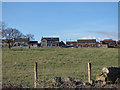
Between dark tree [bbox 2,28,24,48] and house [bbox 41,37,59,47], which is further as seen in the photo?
house [bbox 41,37,59,47]

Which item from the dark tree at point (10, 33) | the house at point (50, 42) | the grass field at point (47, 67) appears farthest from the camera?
the house at point (50, 42)

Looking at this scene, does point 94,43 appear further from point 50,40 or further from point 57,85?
point 57,85

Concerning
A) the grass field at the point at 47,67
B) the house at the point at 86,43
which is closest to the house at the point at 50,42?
the house at the point at 86,43

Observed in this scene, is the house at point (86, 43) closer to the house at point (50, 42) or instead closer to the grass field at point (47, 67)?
the house at point (50, 42)

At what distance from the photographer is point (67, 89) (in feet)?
23.4

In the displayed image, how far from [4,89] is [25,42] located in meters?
87.3

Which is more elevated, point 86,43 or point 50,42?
point 50,42

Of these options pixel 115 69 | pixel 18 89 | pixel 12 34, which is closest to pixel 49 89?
pixel 18 89

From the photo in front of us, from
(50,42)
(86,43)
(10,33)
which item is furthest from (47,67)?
(86,43)

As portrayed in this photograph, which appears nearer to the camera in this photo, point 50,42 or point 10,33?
point 10,33

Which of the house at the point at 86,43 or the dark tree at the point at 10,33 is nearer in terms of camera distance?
the dark tree at the point at 10,33

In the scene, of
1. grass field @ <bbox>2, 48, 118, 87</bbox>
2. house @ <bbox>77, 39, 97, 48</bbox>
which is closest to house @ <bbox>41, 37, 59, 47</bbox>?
house @ <bbox>77, 39, 97, 48</bbox>

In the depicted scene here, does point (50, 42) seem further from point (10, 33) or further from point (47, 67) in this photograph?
point (47, 67)

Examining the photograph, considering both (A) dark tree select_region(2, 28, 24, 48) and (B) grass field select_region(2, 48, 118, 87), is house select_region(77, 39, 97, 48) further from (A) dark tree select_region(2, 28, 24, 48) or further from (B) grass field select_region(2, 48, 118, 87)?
(B) grass field select_region(2, 48, 118, 87)
